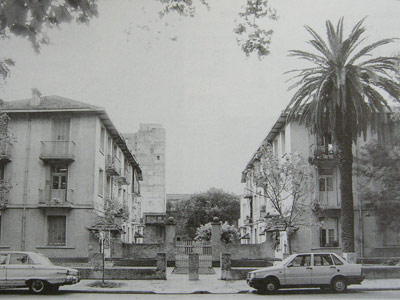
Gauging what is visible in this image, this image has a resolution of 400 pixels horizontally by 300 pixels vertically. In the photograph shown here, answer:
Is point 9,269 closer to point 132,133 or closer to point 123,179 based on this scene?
point 123,179

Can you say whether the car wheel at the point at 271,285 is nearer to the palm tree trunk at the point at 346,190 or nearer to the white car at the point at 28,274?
the white car at the point at 28,274

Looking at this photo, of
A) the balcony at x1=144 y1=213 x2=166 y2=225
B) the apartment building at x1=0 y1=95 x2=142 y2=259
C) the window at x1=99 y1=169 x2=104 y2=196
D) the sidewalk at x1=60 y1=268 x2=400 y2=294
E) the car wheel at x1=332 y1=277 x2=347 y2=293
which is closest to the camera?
the car wheel at x1=332 y1=277 x2=347 y2=293

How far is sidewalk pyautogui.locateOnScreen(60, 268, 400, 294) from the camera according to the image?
18062 millimetres

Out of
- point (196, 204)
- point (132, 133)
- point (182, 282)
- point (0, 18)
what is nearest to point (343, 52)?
point (182, 282)

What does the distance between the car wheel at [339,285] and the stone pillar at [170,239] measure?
16.3m

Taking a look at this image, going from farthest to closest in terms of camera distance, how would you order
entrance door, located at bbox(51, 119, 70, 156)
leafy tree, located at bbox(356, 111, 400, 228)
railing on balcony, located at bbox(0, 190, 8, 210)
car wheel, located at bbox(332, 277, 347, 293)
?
1. entrance door, located at bbox(51, 119, 70, 156)
2. railing on balcony, located at bbox(0, 190, 8, 210)
3. leafy tree, located at bbox(356, 111, 400, 228)
4. car wheel, located at bbox(332, 277, 347, 293)

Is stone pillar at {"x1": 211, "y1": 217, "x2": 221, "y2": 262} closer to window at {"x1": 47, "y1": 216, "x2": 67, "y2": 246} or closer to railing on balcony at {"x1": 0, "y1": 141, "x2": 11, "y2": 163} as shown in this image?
window at {"x1": 47, "y1": 216, "x2": 67, "y2": 246}

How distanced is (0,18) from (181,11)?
3548 millimetres

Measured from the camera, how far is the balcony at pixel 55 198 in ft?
93.4

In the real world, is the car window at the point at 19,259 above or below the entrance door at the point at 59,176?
below

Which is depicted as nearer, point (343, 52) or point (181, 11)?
point (181, 11)

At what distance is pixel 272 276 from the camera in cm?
1731

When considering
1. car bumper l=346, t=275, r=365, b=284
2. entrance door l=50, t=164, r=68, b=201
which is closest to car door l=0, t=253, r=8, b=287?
car bumper l=346, t=275, r=365, b=284

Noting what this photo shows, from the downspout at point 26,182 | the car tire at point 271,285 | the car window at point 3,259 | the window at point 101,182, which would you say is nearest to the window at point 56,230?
the downspout at point 26,182
